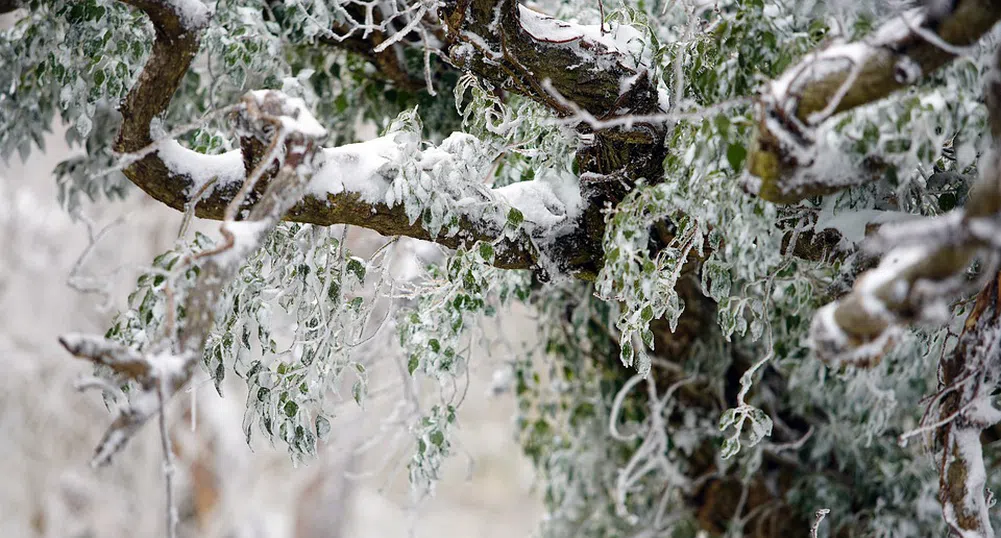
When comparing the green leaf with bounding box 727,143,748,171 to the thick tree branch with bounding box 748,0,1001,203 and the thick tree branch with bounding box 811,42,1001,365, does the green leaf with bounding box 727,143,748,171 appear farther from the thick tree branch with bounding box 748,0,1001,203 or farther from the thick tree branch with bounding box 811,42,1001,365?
the thick tree branch with bounding box 811,42,1001,365

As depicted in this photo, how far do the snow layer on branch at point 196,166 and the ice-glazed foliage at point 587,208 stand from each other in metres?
0.12

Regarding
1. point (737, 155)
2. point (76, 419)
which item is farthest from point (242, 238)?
point (76, 419)

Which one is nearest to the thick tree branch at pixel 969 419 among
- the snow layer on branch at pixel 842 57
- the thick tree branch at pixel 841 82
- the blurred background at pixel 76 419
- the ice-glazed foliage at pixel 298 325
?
the thick tree branch at pixel 841 82

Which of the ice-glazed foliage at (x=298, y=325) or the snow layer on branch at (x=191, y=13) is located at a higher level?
the snow layer on branch at (x=191, y=13)

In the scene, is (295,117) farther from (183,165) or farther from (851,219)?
(851,219)

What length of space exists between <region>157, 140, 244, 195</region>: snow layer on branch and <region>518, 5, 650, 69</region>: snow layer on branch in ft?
1.78

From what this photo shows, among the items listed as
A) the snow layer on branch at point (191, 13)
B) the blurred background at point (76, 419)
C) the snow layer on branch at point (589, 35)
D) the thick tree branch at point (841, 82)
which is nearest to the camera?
the thick tree branch at point (841, 82)

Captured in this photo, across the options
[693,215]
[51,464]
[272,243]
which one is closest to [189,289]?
[272,243]

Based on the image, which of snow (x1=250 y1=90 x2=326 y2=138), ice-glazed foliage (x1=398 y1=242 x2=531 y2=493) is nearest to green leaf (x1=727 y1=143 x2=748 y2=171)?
ice-glazed foliage (x1=398 y1=242 x2=531 y2=493)

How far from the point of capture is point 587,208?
62.9 inches

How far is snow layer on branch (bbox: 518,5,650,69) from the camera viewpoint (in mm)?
1353

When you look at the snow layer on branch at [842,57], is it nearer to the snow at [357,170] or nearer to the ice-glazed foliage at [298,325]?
the snow at [357,170]

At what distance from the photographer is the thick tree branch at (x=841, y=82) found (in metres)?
0.91

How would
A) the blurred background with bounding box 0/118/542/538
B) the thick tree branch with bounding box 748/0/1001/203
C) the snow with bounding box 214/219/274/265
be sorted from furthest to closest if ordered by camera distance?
the blurred background with bounding box 0/118/542/538, the snow with bounding box 214/219/274/265, the thick tree branch with bounding box 748/0/1001/203
